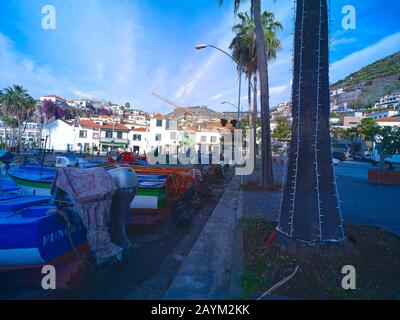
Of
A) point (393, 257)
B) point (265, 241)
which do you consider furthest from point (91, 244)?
point (393, 257)

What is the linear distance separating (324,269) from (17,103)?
6652cm

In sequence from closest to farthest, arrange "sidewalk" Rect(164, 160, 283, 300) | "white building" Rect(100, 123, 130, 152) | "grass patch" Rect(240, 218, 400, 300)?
"grass patch" Rect(240, 218, 400, 300) → "sidewalk" Rect(164, 160, 283, 300) → "white building" Rect(100, 123, 130, 152)

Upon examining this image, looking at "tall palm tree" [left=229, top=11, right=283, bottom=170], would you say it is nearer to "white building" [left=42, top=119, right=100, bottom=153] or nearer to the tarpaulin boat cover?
the tarpaulin boat cover

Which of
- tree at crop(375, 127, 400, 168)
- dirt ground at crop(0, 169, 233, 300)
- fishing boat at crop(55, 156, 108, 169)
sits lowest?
dirt ground at crop(0, 169, 233, 300)

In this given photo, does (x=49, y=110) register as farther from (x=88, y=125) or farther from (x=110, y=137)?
(x=110, y=137)

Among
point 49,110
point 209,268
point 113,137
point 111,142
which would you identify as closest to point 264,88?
point 209,268

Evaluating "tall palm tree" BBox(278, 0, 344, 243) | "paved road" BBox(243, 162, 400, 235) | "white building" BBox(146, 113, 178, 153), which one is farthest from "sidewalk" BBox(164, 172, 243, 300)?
"white building" BBox(146, 113, 178, 153)

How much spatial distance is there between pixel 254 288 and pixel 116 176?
10.9 feet

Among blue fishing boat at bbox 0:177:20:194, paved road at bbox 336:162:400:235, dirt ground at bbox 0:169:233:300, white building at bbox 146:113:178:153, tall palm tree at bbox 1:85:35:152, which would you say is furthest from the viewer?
white building at bbox 146:113:178:153

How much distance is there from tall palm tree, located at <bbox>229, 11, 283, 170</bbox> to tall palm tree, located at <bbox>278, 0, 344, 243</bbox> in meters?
16.8

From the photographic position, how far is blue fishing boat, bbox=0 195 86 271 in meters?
4.17

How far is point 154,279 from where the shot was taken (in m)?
4.71

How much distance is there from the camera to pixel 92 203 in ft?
15.1

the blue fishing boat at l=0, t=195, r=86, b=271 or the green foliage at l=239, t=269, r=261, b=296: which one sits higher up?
the blue fishing boat at l=0, t=195, r=86, b=271
